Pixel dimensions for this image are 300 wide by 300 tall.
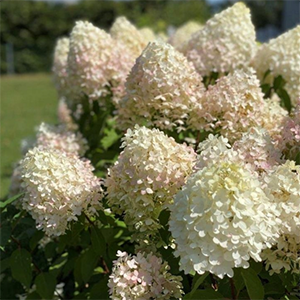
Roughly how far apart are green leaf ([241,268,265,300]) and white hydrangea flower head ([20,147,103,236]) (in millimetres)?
529

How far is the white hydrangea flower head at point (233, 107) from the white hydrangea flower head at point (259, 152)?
30 centimetres

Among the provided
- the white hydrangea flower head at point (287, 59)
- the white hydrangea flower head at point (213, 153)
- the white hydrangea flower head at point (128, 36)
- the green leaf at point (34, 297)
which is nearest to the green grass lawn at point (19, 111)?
the white hydrangea flower head at point (128, 36)

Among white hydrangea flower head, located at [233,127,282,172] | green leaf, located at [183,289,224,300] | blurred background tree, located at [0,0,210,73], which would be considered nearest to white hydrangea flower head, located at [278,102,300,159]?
white hydrangea flower head, located at [233,127,282,172]

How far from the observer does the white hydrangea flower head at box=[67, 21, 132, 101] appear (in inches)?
103

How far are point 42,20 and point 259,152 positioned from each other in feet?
76.6

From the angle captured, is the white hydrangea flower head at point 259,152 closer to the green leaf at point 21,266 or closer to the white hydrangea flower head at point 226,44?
the green leaf at point 21,266

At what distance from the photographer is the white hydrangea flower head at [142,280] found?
5.06 ft

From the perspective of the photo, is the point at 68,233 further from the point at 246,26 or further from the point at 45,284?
the point at 246,26

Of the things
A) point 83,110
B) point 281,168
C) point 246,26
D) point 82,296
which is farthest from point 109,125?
point 281,168

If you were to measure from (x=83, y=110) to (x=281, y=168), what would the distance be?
64.2 inches

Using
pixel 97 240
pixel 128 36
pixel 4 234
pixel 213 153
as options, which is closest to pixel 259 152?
pixel 213 153

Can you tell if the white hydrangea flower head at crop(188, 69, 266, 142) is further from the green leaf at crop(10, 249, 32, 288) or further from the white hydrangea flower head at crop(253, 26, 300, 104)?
the green leaf at crop(10, 249, 32, 288)

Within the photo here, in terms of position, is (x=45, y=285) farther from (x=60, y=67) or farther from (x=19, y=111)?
(x=19, y=111)

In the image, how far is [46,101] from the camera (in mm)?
15266
